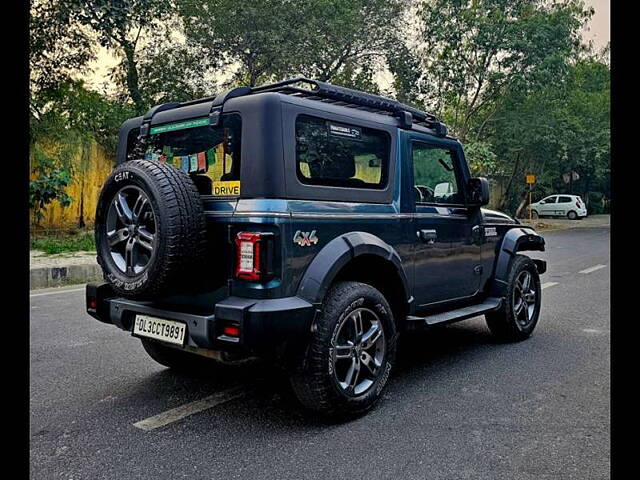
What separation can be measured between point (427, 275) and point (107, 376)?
8.41 feet

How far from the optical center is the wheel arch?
319 cm

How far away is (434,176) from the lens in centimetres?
444

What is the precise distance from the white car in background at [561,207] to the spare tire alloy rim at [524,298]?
2882 centimetres

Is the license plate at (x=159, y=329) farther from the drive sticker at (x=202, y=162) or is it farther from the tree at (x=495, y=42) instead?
the tree at (x=495, y=42)

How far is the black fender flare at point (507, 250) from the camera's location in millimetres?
5004

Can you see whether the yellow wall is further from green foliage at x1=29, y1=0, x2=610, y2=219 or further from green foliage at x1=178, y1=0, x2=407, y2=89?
green foliage at x1=178, y1=0, x2=407, y2=89

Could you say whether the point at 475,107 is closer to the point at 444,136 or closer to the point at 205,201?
the point at 444,136

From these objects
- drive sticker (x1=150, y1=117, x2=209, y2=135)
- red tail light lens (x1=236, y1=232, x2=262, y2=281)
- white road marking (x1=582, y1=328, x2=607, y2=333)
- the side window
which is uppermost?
→ drive sticker (x1=150, y1=117, x2=209, y2=135)

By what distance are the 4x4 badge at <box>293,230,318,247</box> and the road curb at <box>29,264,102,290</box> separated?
6.94 metres

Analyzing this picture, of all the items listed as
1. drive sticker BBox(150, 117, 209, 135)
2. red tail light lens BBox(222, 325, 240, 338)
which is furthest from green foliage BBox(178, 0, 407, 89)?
red tail light lens BBox(222, 325, 240, 338)

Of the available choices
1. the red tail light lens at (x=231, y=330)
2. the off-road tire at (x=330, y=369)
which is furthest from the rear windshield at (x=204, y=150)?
the off-road tire at (x=330, y=369)

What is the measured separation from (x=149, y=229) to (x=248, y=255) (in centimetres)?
65

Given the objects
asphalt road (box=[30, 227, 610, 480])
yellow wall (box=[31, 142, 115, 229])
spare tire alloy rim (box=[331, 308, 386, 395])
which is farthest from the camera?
yellow wall (box=[31, 142, 115, 229])

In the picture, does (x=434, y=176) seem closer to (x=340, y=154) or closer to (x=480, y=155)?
(x=340, y=154)
